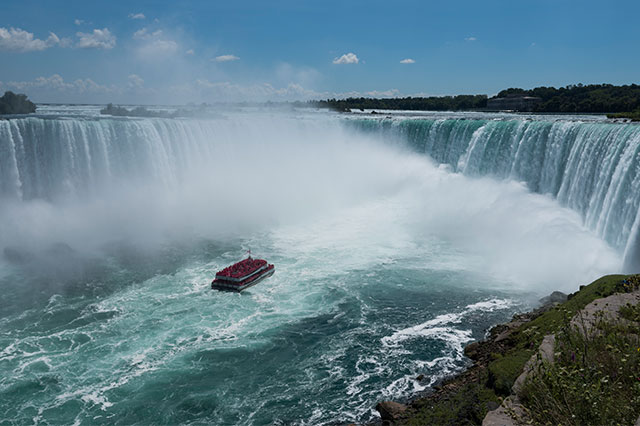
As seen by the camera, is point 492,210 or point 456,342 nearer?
point 456,342

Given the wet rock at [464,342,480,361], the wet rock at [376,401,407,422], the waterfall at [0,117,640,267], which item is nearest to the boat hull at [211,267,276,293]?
the wet rock at [376,401,407,422]

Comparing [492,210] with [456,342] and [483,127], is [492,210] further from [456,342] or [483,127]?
[456,342]

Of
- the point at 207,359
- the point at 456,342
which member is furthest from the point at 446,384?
the point at 207,359

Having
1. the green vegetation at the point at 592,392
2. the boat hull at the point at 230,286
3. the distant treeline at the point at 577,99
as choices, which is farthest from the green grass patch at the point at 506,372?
the distant treeline at the point at 577,99

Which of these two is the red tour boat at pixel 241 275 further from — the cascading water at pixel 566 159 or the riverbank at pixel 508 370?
the cascading water at pixel 566 159

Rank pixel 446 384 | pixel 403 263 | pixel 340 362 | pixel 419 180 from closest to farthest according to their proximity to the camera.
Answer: pixel 446 384 < pixel 340 362 < pixel 403 263 < pixel 419 180

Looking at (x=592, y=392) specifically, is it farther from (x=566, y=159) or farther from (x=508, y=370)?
(x=566, y=159)
